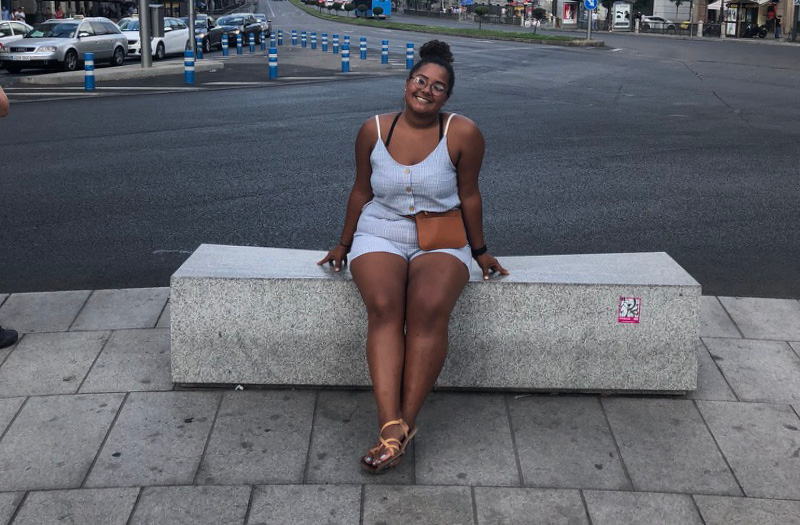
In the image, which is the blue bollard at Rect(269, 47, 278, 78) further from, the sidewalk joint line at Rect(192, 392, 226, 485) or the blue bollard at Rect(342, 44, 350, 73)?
the sidewalk joint line at Rect(192, 392, 226, 485)

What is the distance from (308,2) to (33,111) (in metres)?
123

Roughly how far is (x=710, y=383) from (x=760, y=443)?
67cm

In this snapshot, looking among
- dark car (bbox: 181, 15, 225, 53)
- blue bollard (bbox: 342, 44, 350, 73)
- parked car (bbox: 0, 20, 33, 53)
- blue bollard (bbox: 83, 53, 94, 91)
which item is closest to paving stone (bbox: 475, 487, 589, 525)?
blue bollard (bbox: 83, 53, 94, 91)

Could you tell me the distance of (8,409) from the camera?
4.61 m

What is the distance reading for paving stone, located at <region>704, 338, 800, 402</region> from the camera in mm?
4883

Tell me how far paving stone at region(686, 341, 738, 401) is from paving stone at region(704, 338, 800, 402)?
0.04 meters

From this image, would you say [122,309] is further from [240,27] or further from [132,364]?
[240,27]

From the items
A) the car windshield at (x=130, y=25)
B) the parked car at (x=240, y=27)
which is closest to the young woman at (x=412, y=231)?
the car windshield at (x=130, y=25)

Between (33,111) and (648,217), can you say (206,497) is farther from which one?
(33,111)

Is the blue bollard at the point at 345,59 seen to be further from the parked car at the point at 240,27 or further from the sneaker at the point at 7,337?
the sneaker at the point at 7,337

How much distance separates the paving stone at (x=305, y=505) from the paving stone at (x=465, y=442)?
32 cm

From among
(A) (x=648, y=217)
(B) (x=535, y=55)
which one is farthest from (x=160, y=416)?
(B) (x=535, y=55)

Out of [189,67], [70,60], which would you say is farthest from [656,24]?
[189,67]

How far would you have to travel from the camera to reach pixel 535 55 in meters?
36.9
